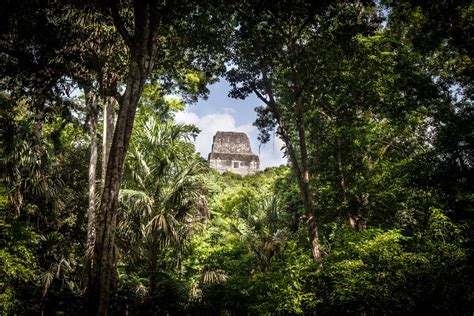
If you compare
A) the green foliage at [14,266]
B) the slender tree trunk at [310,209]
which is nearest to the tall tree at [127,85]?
the green foliage at [14,266]

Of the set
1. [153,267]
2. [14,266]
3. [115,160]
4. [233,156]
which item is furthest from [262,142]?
[233,156]

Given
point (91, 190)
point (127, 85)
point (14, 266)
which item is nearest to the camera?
point (127, 85)

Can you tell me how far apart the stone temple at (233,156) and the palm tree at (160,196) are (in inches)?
1394

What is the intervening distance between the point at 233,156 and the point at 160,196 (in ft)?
127

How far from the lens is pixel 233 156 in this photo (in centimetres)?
5056

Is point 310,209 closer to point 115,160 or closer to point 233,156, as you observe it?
point 115,160

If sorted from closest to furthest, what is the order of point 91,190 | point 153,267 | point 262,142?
point 153,267
point 91,190
point 262,142

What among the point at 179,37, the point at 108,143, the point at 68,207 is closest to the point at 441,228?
the point at 179,37

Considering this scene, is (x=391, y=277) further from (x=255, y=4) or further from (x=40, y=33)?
(x=40, y=33)

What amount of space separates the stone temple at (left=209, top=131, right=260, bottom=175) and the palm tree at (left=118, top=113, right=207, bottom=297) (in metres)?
35.4

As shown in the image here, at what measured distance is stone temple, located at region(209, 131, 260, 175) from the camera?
49812mm

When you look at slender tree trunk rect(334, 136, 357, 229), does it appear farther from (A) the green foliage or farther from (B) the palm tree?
(A) the green foliage

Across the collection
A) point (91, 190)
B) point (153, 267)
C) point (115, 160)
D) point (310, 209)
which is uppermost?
point (91, 190)

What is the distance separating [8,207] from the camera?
9.44 meters
